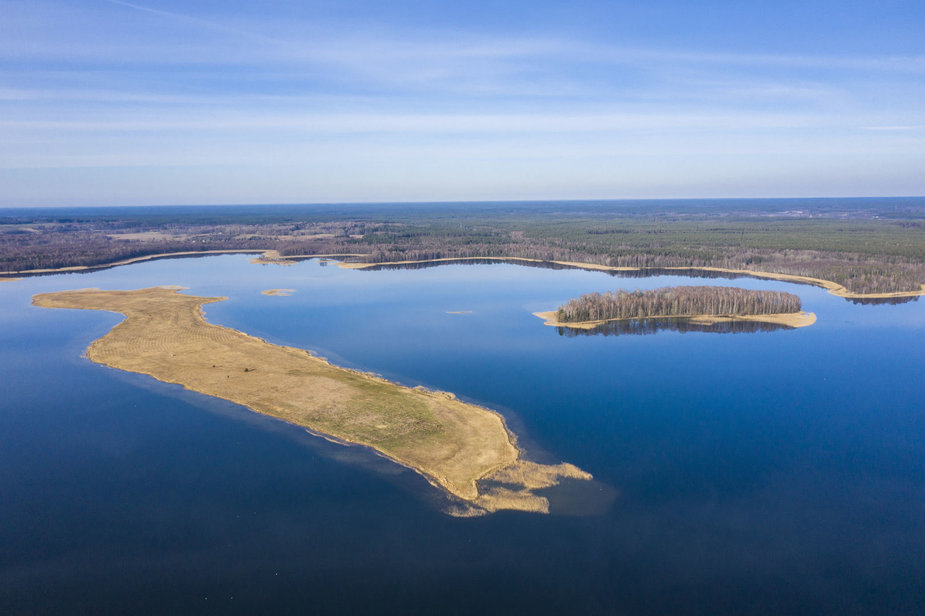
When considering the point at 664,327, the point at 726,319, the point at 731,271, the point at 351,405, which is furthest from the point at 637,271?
the point at 351,405

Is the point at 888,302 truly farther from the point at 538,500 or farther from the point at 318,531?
the point at 318,531

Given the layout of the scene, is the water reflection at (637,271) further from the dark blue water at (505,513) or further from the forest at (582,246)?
the dark blue water at (505,513)

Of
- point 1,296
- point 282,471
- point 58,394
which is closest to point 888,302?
point 282,471

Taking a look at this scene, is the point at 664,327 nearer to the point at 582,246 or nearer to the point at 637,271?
the point at 637,271

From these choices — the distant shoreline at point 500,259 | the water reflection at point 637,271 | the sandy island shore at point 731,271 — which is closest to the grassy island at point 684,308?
the water reflection at point 637,271

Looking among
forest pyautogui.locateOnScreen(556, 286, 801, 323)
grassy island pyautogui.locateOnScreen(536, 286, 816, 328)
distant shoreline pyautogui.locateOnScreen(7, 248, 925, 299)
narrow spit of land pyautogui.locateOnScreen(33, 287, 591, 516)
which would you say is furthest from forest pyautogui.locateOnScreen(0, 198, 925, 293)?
narrow spit of land pyautogui.locateOnScreen(33, 287, 591, 516)

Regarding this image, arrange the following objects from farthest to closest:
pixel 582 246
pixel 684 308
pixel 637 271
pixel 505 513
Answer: pixel 582 246
pixel 637 271
pixel 684 308
pixel 505 513
